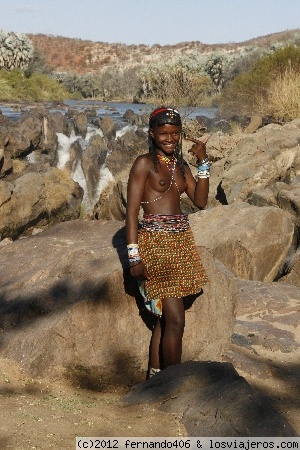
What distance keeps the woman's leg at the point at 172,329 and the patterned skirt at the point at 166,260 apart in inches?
1.7

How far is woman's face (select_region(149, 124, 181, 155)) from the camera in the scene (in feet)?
11.9

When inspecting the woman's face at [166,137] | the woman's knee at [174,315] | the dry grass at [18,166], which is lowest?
the dry grass at [18,166]

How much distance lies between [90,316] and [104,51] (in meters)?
102

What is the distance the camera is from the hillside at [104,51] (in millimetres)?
93250

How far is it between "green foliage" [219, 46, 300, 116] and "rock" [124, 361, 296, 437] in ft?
59.0

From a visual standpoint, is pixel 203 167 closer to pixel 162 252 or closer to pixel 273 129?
pixel 162 252

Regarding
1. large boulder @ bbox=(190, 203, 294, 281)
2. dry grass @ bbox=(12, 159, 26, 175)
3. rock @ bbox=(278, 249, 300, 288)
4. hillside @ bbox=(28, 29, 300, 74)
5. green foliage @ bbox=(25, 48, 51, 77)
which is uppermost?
hillside @ bbox=(28, 29, 300, 74)

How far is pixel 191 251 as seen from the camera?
3.78 metres

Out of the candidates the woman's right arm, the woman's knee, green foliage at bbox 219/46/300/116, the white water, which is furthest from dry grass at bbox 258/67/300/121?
the woman's knee

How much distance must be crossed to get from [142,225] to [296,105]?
510 inches

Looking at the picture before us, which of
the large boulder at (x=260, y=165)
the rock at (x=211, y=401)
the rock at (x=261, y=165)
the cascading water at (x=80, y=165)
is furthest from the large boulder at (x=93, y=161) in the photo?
the rock at (x=211, y=401)

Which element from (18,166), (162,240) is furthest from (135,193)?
(18,166)

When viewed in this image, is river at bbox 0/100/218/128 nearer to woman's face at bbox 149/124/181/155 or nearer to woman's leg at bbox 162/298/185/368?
woman's face at bbox 149/124/181/155

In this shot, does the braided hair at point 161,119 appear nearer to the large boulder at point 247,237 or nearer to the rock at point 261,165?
the large boulder at point 247,237
